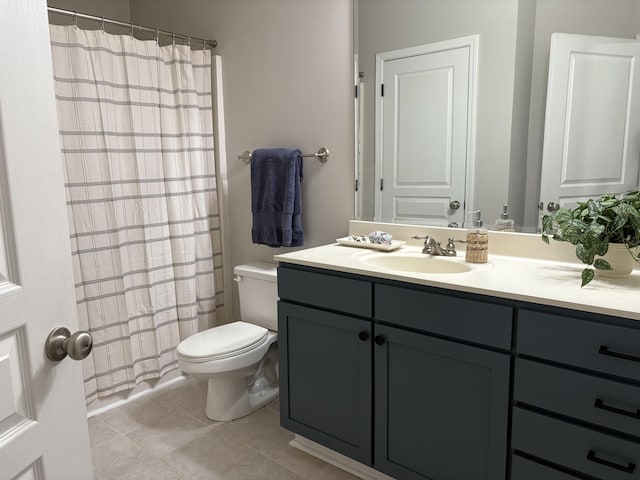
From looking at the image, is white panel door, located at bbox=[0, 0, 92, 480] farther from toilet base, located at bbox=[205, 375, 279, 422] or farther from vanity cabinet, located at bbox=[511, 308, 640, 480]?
toilet base, located at bbox=[205, 375, 279, 422]

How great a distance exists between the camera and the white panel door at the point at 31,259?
73 centimetres

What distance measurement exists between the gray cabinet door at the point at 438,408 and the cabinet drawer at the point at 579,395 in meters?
0.06

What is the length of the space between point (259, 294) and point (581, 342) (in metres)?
1.65

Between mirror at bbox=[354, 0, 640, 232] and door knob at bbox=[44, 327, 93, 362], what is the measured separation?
5.23 ft

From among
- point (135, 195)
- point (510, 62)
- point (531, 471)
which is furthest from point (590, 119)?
point (135, 195)

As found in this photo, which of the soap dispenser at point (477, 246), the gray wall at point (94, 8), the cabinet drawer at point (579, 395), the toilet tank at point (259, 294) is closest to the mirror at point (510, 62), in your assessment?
the soap dispenser at point (477, 246)

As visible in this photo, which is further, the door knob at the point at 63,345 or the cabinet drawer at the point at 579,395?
the cabinet drawer at the point at 579,395

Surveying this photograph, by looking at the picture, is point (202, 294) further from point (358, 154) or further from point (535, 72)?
point (535, 72)

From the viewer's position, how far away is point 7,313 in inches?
29.0

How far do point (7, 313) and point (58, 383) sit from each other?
6.9 inches

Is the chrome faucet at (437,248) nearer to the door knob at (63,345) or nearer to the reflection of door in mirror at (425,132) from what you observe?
the reflection of door in mirror at (425,132)

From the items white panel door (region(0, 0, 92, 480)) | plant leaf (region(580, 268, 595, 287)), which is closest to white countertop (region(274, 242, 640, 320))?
plant leaf (region(580, 268, 595, 287))

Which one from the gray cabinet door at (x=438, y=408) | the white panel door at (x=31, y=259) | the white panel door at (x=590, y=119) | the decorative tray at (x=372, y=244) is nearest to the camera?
the white panel door at (x=31, y=259)

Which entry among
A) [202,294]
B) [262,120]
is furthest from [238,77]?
[202,294]
